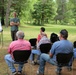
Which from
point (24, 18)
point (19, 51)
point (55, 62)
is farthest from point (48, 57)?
point (24, 18)

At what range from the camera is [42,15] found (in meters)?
68.5

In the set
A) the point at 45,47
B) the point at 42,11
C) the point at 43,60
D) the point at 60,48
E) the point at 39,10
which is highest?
the point at 60,48

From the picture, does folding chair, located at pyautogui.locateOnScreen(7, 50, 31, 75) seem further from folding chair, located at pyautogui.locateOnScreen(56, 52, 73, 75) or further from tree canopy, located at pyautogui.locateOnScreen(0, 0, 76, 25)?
tree canopy, located at pyautogui.locateOnScreen(0, 0, 76, 25)

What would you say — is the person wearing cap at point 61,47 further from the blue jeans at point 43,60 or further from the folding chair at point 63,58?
the folding chair at point 63,58

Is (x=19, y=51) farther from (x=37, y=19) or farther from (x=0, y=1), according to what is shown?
(x=37, y=19)

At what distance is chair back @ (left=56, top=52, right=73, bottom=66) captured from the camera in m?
7.20

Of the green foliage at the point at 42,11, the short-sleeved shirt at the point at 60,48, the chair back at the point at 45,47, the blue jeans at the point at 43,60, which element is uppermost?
the short-sleeved shirt at the point at 60,48

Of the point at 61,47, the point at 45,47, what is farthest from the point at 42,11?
the point at 61,47

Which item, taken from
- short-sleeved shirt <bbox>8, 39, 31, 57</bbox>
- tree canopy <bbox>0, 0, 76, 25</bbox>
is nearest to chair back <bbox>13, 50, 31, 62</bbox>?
short-sleeved shirt <bbox>8, 39, 31, 57</bbox>

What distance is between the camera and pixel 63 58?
23.7ft

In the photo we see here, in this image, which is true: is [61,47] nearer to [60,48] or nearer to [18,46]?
[60,48]

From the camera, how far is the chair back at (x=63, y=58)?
23.6 feet

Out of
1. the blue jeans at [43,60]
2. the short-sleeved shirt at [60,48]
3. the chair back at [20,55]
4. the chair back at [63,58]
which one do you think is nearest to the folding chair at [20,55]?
the chair back at [20,55]

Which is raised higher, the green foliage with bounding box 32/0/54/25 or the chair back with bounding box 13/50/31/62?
the chair back with bounding box 13/50/31/62
